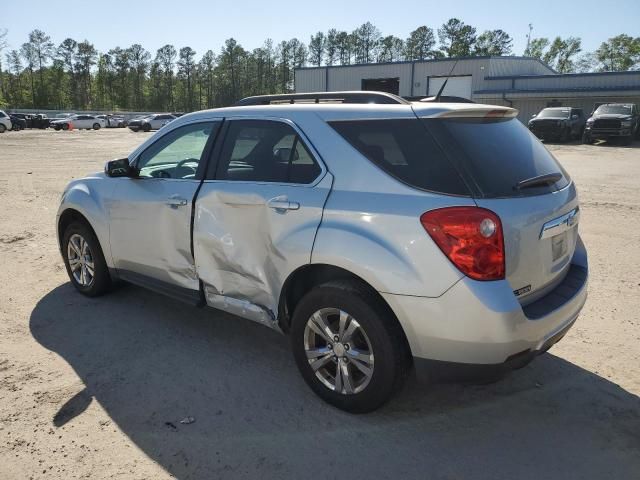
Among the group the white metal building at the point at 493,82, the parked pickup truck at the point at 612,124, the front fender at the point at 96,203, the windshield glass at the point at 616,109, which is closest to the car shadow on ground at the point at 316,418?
the front fender at the point at 96,203

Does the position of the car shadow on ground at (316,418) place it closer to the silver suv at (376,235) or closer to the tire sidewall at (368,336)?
the tire sidewall at (368,336)

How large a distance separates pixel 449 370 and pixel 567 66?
123422 mm

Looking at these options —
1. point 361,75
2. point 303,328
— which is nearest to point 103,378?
point 303,328

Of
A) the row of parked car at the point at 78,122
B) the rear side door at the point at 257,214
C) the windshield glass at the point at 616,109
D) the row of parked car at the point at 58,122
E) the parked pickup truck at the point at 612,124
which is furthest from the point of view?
the row of parked car at the point at 78,122

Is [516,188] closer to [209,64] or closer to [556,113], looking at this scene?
[556,113]

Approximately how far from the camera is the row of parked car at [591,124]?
2611 cm

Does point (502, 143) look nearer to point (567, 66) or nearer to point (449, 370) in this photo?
point (449, 370)

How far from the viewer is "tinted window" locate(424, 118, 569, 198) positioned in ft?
8.59

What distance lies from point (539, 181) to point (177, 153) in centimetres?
283

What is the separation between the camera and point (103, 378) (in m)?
3.40

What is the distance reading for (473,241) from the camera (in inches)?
96.7

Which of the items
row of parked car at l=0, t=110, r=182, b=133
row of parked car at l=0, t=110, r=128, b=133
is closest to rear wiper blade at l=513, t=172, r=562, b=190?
row of parked car at l=0, t=110, r=182, b=133

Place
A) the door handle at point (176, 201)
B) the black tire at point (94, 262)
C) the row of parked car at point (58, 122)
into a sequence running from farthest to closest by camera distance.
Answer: the row of parked car at point (58, 122)
the black tire at point (94, 262)
the door handle at point (176, 201)

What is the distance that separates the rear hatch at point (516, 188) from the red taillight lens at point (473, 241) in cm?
6
